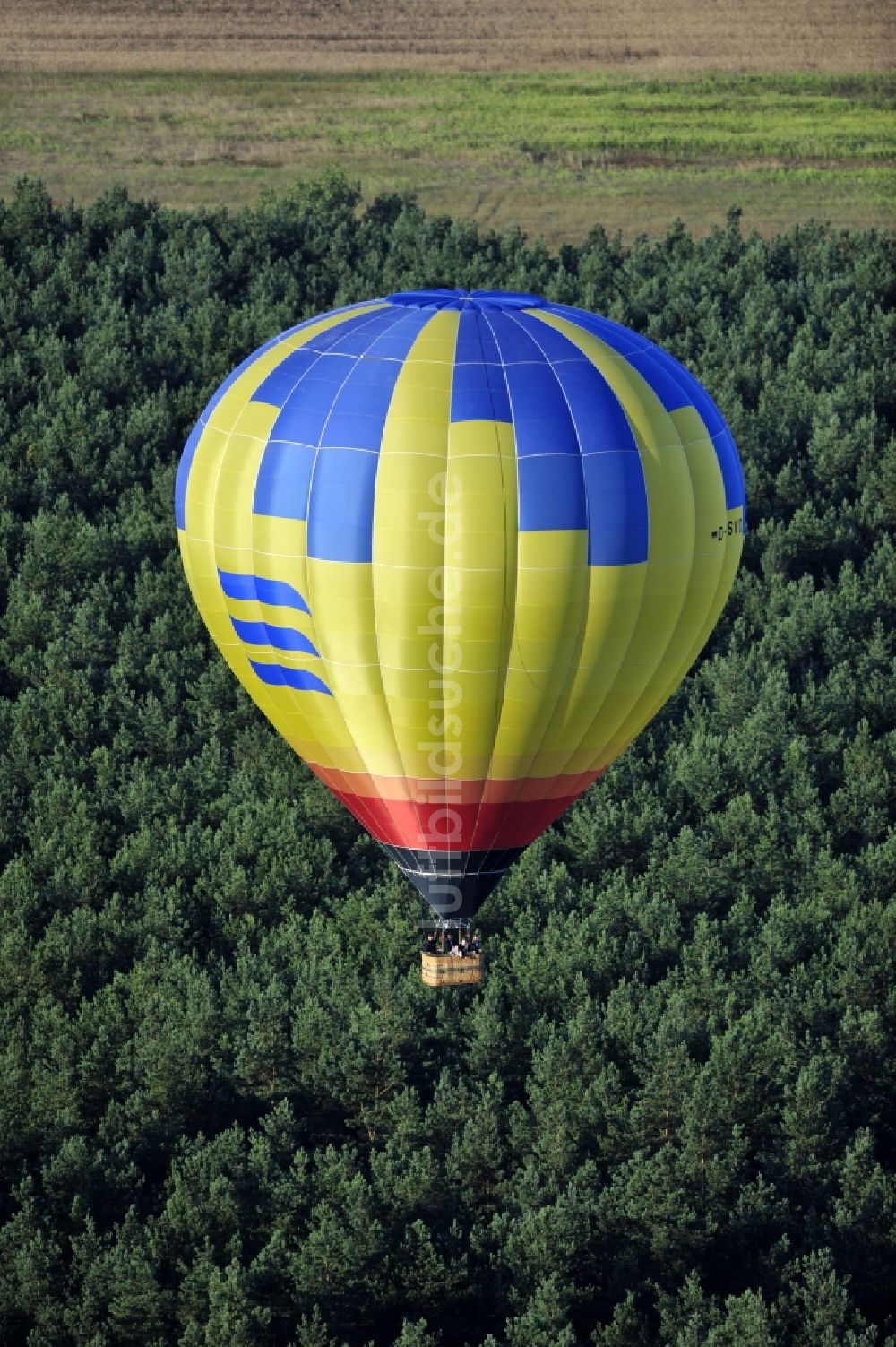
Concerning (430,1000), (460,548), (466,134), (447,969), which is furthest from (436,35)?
(447,969)

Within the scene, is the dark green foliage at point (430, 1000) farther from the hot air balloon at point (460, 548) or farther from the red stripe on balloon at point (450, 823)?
the hot air balloon at point (460, 548)

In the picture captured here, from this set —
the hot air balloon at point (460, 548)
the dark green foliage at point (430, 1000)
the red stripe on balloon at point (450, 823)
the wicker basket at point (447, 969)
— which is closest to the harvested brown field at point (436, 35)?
the dark green foliage at point (430, 1000)

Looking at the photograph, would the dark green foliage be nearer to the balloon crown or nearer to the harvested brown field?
the balloon crown

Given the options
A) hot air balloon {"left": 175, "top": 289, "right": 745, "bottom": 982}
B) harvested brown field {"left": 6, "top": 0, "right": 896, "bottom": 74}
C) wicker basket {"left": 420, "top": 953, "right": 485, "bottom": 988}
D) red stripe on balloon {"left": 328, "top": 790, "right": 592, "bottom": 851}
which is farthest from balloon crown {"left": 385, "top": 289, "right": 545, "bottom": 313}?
harvested brown field {"left": 6, "top": 0, "right": 896, "bottom": 74}

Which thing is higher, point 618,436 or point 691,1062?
point 618,436

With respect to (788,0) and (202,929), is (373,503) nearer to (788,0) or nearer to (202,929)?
(202,929)

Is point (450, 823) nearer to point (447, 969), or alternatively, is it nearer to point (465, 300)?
point (447, 969)

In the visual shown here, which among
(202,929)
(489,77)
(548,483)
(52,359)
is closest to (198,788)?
(202,929)
